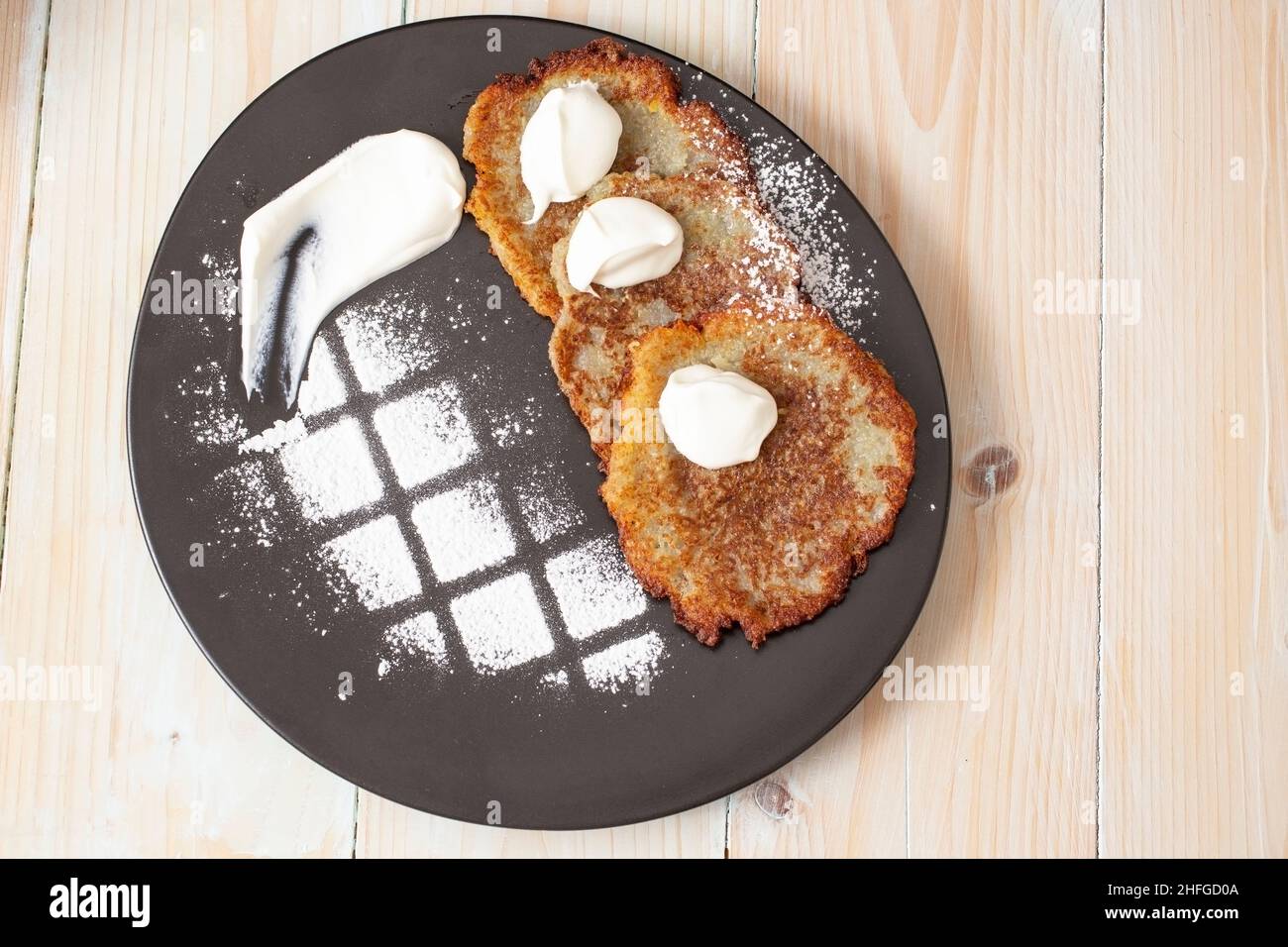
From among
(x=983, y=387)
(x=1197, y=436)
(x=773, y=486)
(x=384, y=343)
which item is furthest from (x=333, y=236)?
(x=1197, y=436)

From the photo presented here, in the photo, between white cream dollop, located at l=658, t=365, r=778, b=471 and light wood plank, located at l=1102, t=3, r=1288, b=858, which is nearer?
white cream dollop, located at l=658, t=365, r=778, b=471

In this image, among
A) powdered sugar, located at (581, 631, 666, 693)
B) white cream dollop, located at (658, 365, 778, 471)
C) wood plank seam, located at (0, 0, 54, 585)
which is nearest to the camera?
white cream dollop, located at (658, 365, 778, 471)

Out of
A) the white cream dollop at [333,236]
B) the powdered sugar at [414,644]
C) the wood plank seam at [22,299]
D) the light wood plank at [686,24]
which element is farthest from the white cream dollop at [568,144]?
the wood plank seam at [22,299]

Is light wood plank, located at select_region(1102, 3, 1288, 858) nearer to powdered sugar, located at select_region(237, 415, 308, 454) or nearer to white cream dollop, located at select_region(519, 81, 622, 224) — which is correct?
white cream dollop, located at select_region(519, 81, 622, 224)

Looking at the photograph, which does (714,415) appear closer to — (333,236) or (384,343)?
(384,343)

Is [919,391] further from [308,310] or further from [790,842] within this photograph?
[308,310]

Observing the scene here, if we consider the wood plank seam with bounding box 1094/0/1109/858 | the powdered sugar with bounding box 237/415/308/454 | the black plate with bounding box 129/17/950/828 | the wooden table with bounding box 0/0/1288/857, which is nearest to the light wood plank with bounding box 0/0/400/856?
the wooden table with bounding box 0/0/1288/857

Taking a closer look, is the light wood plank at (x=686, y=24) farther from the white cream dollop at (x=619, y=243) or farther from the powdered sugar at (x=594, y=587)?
the powdered sugar at (x=594, y=587)
